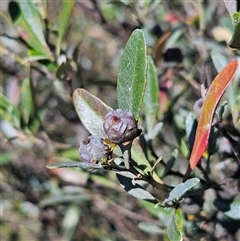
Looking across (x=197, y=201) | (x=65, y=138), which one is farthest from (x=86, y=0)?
(x=197, y=201)

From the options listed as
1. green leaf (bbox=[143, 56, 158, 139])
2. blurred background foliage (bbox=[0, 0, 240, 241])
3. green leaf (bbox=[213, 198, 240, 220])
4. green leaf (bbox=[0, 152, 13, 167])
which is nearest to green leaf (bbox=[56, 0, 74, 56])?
blurred background foliage (bbox=[0, 0, 240, 241])

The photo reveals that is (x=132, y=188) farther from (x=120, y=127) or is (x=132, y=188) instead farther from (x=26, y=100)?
(x=26, y=100)

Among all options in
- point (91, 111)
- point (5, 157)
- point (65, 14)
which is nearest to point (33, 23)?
point (65, 14)

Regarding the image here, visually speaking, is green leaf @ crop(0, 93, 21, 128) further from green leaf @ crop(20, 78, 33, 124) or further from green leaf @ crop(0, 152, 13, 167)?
green leaf @ crop(0, 152, 13, 167)

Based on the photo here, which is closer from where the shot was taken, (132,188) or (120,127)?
(120,127)

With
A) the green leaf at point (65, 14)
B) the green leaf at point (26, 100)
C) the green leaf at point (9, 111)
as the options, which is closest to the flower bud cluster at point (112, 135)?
the green leaf at point (65, 14)

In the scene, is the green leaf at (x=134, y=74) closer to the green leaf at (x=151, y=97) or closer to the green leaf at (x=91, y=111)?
the green leaf at (x=91, y=111)

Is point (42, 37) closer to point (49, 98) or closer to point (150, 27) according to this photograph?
point (150, 27)
